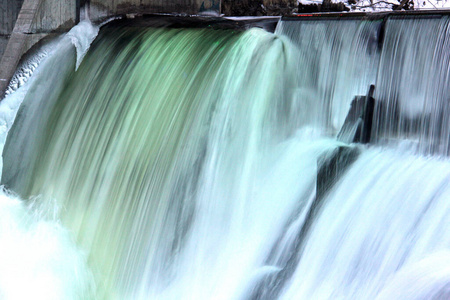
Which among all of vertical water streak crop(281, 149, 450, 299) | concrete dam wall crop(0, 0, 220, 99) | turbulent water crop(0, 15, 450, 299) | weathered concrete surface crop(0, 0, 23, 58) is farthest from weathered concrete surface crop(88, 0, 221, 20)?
vertical water streak crop(281, 149, 450, 299)

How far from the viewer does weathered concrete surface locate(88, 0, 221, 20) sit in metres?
6.86

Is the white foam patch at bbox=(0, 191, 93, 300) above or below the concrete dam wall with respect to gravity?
below

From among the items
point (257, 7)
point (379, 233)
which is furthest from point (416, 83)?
point (257, 7)

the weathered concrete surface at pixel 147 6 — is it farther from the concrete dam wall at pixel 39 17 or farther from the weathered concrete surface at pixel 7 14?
A: the weathered concrete surface at pixel 7 14

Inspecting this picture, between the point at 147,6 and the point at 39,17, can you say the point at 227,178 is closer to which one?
the point at 39,17

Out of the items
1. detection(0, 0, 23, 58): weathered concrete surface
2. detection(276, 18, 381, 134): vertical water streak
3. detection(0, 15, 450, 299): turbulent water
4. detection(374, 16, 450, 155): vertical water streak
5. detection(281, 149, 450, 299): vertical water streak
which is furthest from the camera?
detection(0, 0, 23, 58): weathered concrete surface

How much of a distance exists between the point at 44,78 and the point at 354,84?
3.24 metres

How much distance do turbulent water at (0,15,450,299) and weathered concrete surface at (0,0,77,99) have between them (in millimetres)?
539

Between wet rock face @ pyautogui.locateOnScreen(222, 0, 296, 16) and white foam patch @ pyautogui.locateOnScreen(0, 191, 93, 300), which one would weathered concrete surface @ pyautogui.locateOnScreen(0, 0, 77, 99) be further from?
wet rock face @ pyautogui.locateOnScreen(222, 0, 296, 16)

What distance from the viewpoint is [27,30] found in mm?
6152

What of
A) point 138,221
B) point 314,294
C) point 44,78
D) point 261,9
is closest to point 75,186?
point 138,221

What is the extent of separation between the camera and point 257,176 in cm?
475

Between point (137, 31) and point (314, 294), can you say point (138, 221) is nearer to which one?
point (314, 294)

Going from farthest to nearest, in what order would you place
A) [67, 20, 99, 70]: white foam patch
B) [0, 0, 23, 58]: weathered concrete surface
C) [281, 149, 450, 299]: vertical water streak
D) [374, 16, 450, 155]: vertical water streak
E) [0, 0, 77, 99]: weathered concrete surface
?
[0, 0, 23, 58]: weathered concrete surface
[67, 20, 99, 70]: white foam patch
[0, 0, 77, 99]: weathered concrete surface
[374, 16, 450, 155]: vertical water streak
[281, 149, 450, 299]: vertical water streak
